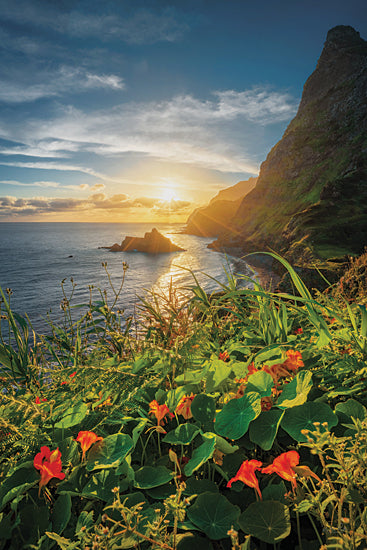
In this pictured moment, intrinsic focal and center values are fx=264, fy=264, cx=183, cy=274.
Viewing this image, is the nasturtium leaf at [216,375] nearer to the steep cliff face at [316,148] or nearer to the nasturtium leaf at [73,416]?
the nasturtium leaf at [73,416]

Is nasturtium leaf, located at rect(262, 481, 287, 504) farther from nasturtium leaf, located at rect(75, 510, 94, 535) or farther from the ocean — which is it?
the ocean

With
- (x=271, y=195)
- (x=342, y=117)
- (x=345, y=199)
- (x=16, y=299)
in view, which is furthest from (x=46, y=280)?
(x=342, y=117)

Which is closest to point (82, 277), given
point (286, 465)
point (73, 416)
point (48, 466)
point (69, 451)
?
point (73, 416)

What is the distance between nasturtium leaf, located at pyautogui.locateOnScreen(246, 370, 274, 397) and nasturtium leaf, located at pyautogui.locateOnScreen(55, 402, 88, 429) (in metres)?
0.65

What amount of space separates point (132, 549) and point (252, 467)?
368 mm

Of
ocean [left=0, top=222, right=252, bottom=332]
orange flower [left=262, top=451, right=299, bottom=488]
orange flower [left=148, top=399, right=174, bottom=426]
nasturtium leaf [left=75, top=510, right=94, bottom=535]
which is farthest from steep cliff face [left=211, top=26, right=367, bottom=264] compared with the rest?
nasturtium leaf [left=75, top=510, right=94, bottom=535]

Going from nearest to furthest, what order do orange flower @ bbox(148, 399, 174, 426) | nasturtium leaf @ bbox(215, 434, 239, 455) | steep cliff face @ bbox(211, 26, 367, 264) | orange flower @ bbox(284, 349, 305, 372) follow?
nasturtium leaf @ bbox(215, 434, 239, 455)
orange flower @ bbox(148, 399, 174, 426)
orange flower @ bbox(284, 349, 305, 372)
steep cliff face @ bbox(211, 26, 367, 264)

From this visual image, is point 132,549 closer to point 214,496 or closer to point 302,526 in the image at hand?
point 214,496

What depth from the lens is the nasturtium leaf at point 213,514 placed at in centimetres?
70

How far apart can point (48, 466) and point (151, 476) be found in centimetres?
32

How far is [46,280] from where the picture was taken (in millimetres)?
50781

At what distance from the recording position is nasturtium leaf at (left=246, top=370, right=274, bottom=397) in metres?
1.00

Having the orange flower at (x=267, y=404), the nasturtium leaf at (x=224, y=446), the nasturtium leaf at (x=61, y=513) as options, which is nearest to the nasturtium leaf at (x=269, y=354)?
the orange flower at (x=267, y=404)

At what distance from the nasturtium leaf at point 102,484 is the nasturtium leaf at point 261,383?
0.54 meters
